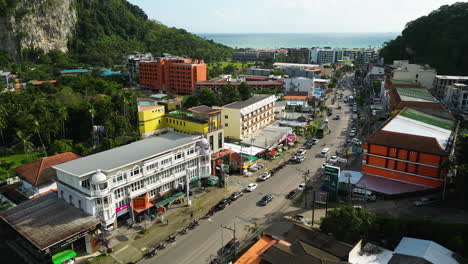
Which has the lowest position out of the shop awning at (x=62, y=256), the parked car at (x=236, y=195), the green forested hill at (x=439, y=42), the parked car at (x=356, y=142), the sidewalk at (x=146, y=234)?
the sidewalk at (x=146, y=234)

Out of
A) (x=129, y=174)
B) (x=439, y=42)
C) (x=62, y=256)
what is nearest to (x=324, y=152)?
(x=129, y=174)

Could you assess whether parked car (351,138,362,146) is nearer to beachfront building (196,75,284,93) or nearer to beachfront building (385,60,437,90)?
beachfront building (385,60,437,90)

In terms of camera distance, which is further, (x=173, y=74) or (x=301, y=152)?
(x=173, y=74)

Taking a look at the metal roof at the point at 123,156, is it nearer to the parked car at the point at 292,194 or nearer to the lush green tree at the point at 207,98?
the parked car at the point at 292,194

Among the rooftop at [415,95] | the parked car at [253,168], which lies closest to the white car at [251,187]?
the parked car at [253,168]

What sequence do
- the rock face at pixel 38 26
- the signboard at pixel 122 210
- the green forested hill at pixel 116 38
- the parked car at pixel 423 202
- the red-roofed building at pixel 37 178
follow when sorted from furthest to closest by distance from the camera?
the green forested hill at pixel 116 38 < the rock face at pixel 38 26 < the red-roofed building at pixel 37 178 < the parked car at pixel 423 202 < the signboard at pixel 122 210

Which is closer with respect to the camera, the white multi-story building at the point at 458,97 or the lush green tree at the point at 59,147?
the lush green tree at the point at 59,147

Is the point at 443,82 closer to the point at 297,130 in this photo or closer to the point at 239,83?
the point at 297,130
